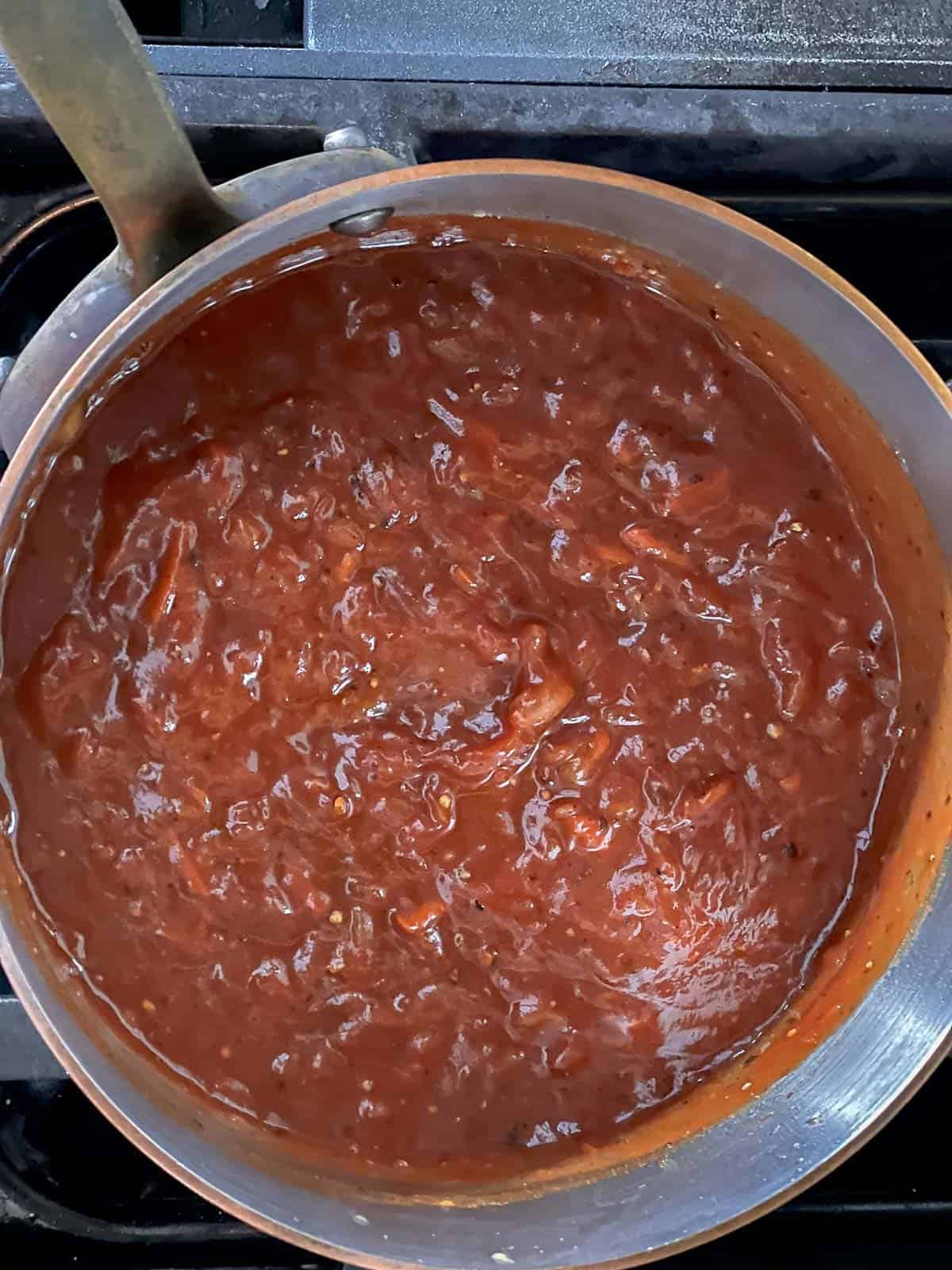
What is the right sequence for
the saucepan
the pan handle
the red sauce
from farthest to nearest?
1. the red sauce
2. the saucepan
3. the pan handle

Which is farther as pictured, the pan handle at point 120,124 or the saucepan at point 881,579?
the saucepan at point 881,579

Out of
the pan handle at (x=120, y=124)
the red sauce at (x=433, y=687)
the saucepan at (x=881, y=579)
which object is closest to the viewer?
the pan handle at (x=120, y=124)

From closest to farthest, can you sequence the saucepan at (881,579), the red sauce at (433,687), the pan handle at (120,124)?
1. the pan handle at (120,124)
2. the saucepan at (881,579)
3. the red sauce at (433,687)

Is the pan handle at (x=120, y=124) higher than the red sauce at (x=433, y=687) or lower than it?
higher

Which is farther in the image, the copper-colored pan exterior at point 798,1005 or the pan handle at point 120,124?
the copper-colored pan exterior at point 798,1005

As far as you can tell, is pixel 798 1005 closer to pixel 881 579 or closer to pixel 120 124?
pixel 881 579

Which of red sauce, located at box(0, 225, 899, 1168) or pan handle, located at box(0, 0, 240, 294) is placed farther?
red sauce, located at box(0, 225, 899, 1168)

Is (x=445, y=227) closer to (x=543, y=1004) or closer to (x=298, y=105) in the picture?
(x=298, y=105)
